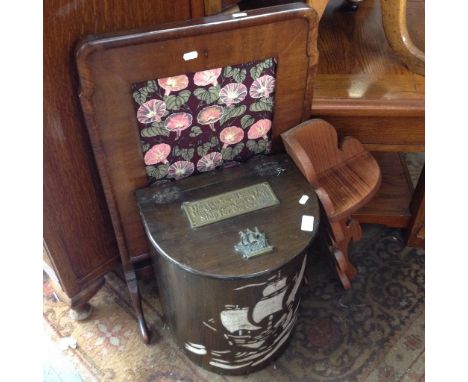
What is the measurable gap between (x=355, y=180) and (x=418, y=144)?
217mm

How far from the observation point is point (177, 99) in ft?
3.70

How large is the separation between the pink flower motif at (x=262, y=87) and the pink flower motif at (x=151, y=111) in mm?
235

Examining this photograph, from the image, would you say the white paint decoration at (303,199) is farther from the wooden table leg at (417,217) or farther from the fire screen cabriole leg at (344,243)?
the wooden table leg at (417,217)

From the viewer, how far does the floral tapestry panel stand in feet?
3.67

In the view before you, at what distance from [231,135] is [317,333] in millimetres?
748

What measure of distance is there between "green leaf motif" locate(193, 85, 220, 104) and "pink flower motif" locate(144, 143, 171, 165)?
16cm

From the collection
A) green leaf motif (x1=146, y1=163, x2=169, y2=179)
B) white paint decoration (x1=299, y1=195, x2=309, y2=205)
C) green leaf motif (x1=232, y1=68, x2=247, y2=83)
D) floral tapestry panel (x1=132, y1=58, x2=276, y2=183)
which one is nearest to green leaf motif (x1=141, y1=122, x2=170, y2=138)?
floral tapestry panel (x1=132, y1=58, x2=276, y2=183)

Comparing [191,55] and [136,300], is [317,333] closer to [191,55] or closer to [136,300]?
[136,300]

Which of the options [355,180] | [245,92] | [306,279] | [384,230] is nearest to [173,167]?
[245,92]

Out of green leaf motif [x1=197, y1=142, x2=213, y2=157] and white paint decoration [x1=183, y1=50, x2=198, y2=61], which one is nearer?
white paint decoration [x1=183, y1=50, x2=198, y2=61]

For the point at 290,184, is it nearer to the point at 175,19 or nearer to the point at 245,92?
the point at 245,92

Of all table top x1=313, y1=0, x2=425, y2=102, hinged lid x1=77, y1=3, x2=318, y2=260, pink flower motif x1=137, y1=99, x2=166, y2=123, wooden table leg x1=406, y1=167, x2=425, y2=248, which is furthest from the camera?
wooden table leg x1=406, y1=167, x2=425, y2=248

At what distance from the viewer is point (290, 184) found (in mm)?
1271

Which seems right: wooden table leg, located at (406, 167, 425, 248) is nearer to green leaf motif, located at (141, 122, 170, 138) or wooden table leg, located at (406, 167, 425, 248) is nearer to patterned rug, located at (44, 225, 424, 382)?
patterned rug, located at (44, 225, 424, 382)
